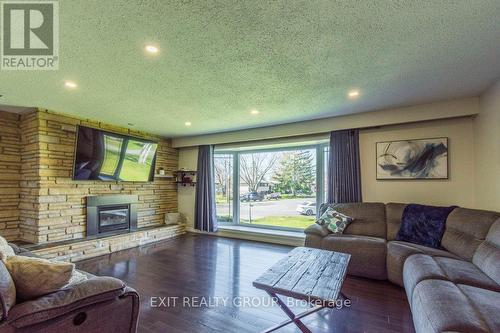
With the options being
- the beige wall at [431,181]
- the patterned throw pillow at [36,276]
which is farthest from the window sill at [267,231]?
the patterned throw pillow at [36,276]

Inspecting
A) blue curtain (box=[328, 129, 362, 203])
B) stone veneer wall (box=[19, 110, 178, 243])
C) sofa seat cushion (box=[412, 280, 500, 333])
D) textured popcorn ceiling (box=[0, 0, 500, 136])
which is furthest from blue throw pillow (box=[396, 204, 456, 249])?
stone veneer wall (box=[19, 110, 178, 243])

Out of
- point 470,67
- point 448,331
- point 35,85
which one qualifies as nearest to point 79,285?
point 448,331

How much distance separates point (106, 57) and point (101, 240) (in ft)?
10.9

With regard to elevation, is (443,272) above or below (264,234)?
above

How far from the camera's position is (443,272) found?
2.07 meters

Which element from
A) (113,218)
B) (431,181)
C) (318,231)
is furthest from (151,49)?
(431,181)

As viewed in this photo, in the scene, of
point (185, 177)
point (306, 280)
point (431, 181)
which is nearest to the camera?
point (306, 280)

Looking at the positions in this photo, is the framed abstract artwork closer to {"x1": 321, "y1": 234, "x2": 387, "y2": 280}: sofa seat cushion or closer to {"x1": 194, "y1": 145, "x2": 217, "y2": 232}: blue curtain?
{"x1": 321, "y1": 234, "x2": 387, "y2": 280}: sofa seat cushion

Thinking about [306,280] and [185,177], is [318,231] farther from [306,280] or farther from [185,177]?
[185,177]

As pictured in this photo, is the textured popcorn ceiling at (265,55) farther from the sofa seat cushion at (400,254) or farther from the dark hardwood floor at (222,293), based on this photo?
the dark hardwood floor at (222,293)

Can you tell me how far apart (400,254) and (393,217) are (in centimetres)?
87

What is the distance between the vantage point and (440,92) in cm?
309

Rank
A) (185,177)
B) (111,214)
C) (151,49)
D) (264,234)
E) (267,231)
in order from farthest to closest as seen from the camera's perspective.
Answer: (185,177) → (267,231) → (264,234) → (111,214) → (151,49)

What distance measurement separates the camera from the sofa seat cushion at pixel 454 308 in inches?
52.7
